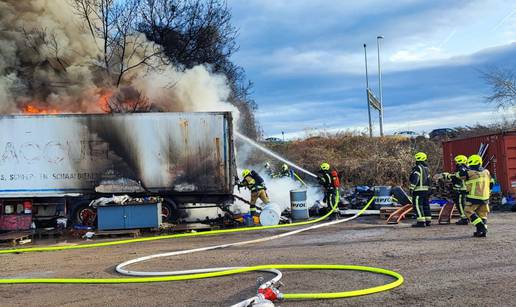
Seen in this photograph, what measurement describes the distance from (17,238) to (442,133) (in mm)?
25258

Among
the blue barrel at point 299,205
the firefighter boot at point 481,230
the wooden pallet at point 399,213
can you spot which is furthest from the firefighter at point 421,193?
the blue barrel at point 299,205

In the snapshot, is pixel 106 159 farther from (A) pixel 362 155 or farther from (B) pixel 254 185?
(A) pixel 362 155

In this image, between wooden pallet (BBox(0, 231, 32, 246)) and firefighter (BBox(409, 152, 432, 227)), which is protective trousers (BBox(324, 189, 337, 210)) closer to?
firefighter (BBox(409, 152, 432, 227))

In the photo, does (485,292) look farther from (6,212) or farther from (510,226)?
(6,212)

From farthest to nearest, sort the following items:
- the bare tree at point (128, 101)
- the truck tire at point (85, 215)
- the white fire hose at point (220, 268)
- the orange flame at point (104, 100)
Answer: the bare tree at point (128, 101) < the orange flame at point (104, 100) < the truck tire at point (85, 215) < the white fire hose at point (220, 268)

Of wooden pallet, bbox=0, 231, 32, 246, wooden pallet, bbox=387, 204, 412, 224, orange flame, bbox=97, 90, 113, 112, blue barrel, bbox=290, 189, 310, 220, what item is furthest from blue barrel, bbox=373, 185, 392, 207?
orange flame, bbox=97, 90, 113, 112

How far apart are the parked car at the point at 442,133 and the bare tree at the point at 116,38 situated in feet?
54.5

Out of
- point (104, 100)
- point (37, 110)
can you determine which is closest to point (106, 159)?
point (37, 110)

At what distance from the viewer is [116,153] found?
40.5 feet

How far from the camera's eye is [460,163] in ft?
33.6

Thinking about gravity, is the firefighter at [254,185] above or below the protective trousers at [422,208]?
above

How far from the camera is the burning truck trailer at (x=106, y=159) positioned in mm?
12281

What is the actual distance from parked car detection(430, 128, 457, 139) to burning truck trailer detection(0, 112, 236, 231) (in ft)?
60.1

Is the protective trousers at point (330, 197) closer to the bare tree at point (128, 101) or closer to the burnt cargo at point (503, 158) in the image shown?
the burnt cargo at point (503, 158)
